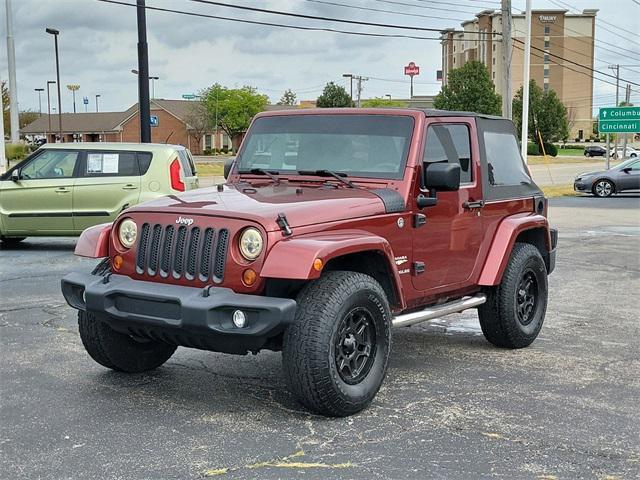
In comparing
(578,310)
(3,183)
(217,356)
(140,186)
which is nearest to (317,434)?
(217,356)

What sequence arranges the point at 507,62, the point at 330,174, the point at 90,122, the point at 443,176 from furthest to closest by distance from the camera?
Answer: the point at 90,122 < the point at 507,62 < the point at 330,174 < the point at 443,176

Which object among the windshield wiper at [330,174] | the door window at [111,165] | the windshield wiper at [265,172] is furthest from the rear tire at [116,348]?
the door window at [111,165]

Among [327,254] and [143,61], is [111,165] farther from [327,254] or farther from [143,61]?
[327,254]

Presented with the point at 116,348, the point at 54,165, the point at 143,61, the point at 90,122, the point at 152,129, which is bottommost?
the point at 116,348

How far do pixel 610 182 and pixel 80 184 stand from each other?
65.6 feet

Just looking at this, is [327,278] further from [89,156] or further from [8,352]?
[89,156]

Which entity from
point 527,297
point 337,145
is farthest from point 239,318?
point 527,297

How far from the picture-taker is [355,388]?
4.83m

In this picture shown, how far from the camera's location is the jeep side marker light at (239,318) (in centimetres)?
446

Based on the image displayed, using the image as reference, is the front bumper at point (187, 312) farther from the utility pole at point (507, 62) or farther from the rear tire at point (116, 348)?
the utility pole at point (507, 62)

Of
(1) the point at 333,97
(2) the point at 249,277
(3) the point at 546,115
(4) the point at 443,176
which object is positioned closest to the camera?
(2) the point at 249,277

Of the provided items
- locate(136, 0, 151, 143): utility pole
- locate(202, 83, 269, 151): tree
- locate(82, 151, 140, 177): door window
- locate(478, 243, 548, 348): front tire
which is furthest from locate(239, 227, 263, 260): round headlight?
locate(202, 83, 269, 151): tree

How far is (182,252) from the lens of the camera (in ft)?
15.7

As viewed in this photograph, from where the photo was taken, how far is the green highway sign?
32.1 m
